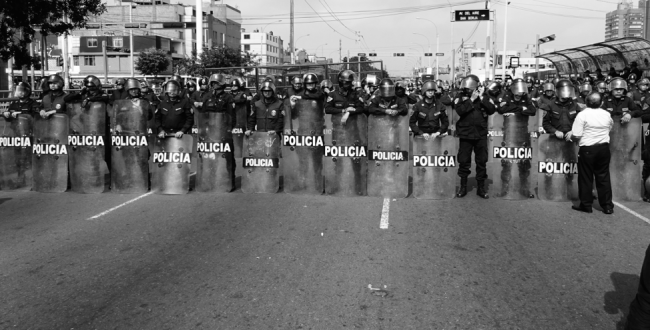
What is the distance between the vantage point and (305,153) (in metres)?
10.8

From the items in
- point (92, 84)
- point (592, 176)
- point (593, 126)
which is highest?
point (92, 84)

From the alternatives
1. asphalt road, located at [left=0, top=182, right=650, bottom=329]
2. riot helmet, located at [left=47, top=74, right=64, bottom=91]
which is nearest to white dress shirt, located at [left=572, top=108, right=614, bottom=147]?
asphalt road, located at [left=0, top=182, right=650, bottom=329]

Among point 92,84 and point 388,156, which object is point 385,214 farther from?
point 92,84

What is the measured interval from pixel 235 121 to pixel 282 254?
239 inches

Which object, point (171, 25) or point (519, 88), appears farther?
point (171, 25)

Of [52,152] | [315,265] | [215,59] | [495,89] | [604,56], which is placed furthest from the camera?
[215,59]

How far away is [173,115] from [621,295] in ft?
26.3

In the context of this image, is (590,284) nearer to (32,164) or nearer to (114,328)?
(114,328)

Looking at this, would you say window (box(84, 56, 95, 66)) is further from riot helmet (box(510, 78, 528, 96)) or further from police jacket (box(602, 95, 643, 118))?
police jacket (box(602, 95, 643, 118))

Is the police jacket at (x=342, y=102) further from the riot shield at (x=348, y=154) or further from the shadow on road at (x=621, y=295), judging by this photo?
the shadow on road at (x=621, y=295)

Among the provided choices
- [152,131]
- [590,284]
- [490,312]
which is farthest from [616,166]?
[152,131]

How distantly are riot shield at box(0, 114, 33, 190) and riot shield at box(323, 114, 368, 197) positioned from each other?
218 inches

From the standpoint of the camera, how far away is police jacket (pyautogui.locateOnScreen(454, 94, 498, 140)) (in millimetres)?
10602

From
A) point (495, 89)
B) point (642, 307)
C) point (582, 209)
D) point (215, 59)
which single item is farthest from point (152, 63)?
point (642, 307)
